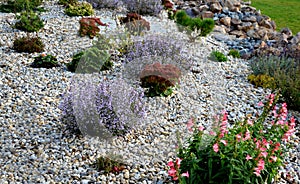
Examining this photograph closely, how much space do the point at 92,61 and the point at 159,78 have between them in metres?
1.29

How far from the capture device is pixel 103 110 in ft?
13.8

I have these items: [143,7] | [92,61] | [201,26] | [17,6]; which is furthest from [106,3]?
[92,61]

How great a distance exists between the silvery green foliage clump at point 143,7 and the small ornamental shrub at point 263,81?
3.47m

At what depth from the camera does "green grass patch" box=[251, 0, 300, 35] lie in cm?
1179

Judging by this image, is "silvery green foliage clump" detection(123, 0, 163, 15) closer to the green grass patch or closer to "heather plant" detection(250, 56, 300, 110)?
"heather plant" detection(250, 56, 300, 110)

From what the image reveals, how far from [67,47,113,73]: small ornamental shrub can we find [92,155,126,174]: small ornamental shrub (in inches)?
74.3

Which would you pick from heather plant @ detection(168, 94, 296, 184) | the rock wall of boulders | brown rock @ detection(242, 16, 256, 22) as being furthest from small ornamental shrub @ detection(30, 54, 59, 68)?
brown rock @ detection(242, 16, 256, 22)

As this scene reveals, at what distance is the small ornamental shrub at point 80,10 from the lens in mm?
8016

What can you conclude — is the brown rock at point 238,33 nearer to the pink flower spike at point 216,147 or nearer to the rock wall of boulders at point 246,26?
the rock wall of boulders at point 246,26

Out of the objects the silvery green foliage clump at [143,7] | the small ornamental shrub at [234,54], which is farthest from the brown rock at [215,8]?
the small ornamental shrub at [234,54]

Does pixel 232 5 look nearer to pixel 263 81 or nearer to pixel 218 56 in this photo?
pixel 218 56

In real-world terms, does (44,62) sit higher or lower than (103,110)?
lower

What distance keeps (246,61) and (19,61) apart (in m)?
4.18

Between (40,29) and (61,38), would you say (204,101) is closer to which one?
(61,38)
